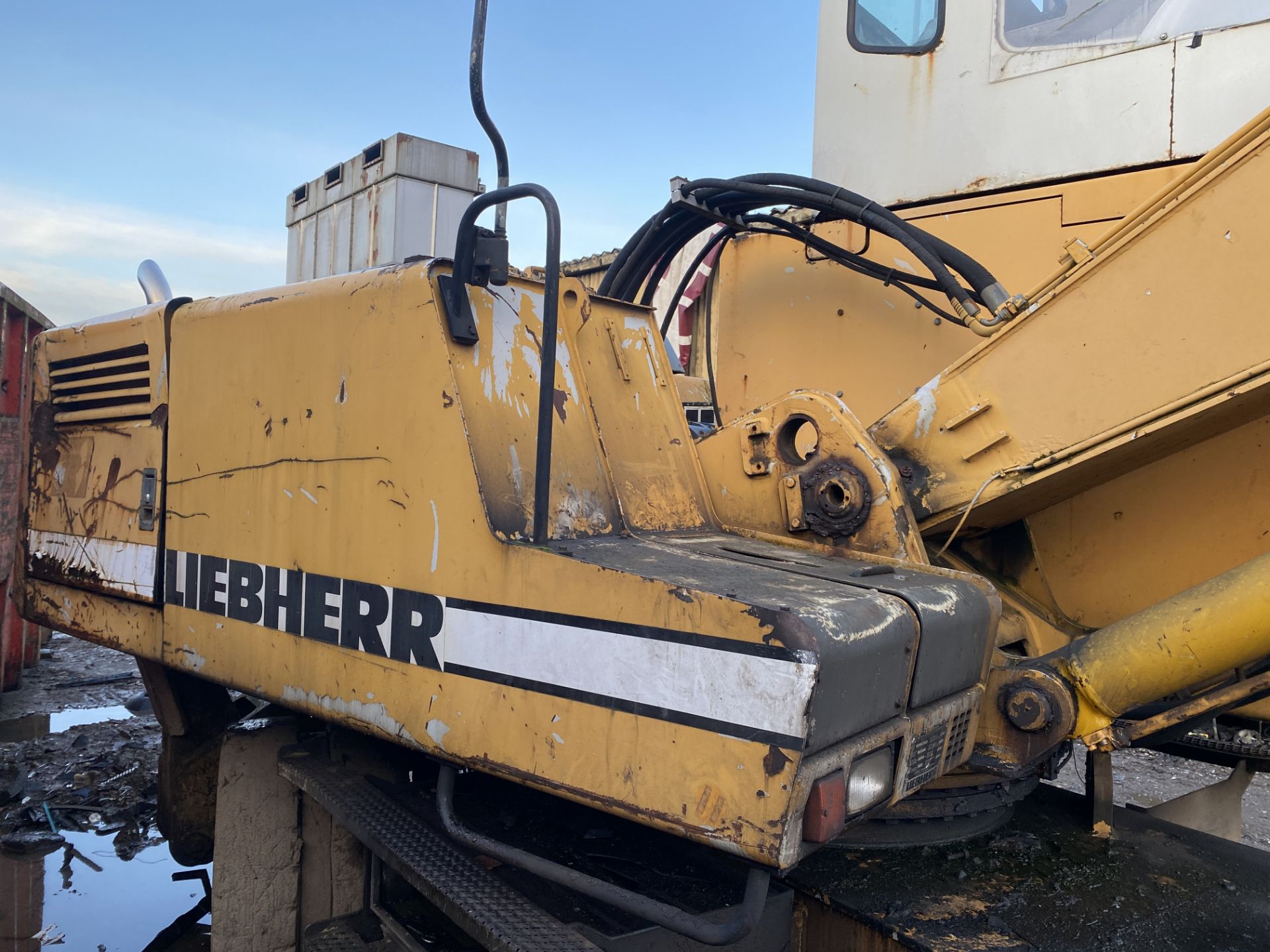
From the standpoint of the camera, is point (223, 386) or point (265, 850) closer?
point (223, 386)

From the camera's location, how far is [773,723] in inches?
54.4

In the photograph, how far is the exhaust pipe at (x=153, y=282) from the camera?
3.02m

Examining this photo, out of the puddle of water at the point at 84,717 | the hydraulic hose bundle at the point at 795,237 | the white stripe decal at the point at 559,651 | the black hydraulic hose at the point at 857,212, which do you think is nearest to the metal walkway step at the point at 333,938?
the white stripe decal at the point at 559,651

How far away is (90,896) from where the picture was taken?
341 cm

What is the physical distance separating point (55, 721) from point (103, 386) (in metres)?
3.24

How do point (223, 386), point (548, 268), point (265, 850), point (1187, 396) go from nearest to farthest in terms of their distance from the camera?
point (548, 268), point (1187, 396), point (223, 386), point (265, 850)

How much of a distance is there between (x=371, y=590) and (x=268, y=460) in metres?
0.51

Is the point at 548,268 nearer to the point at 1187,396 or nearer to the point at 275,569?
the point at 275,569

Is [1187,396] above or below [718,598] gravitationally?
above

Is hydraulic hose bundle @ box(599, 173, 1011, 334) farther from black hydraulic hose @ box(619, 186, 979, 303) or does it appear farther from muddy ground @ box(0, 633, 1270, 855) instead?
muddy ground @ box(0, 633, 1270, 855)

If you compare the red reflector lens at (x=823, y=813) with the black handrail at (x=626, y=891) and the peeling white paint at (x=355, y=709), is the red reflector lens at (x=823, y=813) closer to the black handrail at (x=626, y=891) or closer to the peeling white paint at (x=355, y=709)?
the black handrail at (x=626, y=891)

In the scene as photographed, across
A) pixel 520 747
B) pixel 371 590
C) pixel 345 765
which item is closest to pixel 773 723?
pixel 520 747

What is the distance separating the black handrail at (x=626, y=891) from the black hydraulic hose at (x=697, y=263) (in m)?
1.62

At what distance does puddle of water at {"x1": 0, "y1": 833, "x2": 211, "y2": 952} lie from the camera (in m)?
3.18
